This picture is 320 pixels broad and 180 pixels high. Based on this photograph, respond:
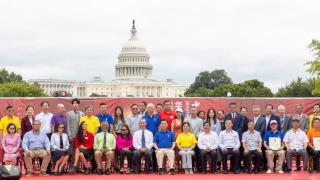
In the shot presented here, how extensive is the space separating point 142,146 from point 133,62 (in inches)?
4589

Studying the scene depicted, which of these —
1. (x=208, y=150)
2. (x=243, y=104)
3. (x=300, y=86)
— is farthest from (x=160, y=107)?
(x=300, y=86)

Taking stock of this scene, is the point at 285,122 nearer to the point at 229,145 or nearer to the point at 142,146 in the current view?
the point at 229,145

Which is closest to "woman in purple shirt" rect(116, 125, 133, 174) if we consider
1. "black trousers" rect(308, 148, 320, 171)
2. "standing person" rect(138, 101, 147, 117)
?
"standing person" rect(138, 101, 147, 117)

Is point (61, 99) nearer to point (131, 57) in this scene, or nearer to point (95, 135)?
point (95, 135)

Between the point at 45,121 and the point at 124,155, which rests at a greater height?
the point at 45,121

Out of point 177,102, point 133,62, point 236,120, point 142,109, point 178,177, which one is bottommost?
point 178,177

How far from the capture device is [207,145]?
1374 centimetres

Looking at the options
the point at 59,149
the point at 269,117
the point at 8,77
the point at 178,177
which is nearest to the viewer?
the point at 178,177

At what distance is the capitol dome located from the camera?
130 m

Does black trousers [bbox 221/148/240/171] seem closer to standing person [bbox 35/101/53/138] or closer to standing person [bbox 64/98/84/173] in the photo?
standing person [bbox 64/98/84/173]

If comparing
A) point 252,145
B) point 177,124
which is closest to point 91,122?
point 177,124

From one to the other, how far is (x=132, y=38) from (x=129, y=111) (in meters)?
121

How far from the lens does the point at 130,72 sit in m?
132

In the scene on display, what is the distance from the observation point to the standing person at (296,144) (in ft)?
44.7
